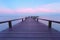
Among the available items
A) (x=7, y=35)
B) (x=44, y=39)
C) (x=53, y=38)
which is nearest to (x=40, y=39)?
(x=44, y=39)

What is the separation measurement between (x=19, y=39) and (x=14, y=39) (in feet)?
0.67

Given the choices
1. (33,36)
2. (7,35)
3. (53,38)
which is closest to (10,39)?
(7,35)

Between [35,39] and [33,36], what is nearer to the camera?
[35,39]

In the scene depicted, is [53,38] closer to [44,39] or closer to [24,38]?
[44,39]

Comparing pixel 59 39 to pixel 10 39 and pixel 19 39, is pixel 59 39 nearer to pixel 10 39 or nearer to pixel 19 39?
pixel 19 39

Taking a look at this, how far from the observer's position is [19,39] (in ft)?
14.0

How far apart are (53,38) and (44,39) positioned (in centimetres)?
42

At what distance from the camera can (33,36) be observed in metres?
4.53

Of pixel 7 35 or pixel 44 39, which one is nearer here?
pixel 44 39

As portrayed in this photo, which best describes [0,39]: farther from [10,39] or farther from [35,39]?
[35,39]

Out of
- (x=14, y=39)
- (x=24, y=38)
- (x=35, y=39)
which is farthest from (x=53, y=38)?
(x=14, y=39)

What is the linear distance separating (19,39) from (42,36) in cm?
100

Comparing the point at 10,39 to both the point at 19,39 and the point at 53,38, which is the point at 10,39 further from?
the point at 53,38

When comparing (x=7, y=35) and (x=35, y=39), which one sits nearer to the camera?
(x=35, y=39)
